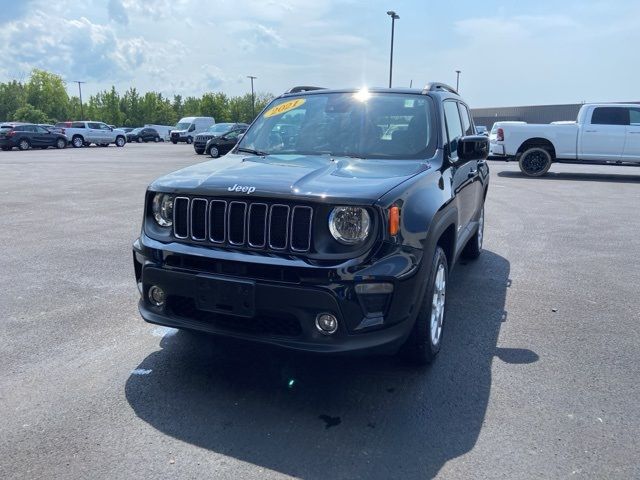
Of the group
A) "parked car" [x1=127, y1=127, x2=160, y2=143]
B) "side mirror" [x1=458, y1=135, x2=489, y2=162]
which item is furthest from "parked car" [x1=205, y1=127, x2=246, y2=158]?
"parked car" [x1=127, y1=127, x2=160, y2=143]

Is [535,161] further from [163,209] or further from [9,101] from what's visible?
[9,101]

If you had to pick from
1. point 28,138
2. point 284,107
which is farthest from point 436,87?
point 28,138

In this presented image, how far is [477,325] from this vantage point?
459 centimetres

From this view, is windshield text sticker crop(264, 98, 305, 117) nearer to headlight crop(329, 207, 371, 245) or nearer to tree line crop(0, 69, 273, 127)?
headlight crop(329, 207, 371, 245)

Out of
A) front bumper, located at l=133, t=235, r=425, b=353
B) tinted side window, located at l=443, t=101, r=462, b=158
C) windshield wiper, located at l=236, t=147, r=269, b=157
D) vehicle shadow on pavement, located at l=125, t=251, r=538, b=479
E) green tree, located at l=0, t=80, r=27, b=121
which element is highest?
green tree, located at l=0, t=80, r=27, b=121

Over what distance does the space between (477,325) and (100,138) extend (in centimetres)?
4018

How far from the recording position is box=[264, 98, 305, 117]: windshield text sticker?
4955 mm

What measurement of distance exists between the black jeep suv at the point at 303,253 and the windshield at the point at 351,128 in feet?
0.88

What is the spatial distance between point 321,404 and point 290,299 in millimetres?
734

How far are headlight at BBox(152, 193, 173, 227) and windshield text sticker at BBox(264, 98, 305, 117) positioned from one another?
1759 millimetres

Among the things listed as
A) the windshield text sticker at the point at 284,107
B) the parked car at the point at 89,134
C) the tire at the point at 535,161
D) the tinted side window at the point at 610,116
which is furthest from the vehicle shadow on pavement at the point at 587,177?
the parked car at the point at 89,134

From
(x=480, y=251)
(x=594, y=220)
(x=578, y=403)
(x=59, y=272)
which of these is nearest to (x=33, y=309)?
(x=59, y=272)

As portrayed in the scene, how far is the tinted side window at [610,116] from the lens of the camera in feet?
52.6

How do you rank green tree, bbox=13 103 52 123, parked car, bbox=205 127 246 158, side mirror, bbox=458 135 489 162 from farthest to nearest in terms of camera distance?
green tree, bbox=13 103 52 123 → parked car, bbox=205 127 246 158 → side mirror, bbox=458 135 489 162
